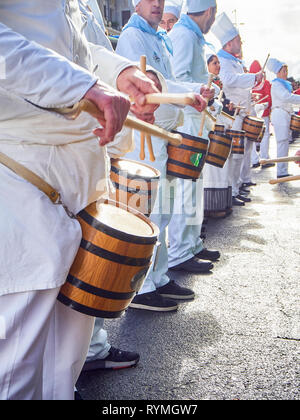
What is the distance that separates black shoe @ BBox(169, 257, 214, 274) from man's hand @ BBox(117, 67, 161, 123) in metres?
2.60

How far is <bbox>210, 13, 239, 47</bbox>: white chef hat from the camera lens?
7.02m

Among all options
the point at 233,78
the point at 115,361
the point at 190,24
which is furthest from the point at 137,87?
the point at 233,78

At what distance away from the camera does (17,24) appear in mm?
1351

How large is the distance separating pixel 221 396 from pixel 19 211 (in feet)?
4.88

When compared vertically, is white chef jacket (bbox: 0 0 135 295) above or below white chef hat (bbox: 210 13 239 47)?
below

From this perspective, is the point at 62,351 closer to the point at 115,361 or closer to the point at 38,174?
the point at 38,174

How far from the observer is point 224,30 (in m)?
7.08

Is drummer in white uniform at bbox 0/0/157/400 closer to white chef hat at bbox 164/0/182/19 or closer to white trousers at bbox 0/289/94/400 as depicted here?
white trousers at bbox 0/289/94/400

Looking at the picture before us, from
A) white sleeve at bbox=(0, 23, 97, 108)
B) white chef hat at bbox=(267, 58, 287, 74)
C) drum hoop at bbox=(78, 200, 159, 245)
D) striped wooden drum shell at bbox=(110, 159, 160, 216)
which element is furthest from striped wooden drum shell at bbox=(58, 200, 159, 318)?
white chef hat at bbox=(267, 58, 287, 74)

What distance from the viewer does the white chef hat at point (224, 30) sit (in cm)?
702

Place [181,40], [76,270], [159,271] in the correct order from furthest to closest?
[181,40]
[159,271]
[76,270]

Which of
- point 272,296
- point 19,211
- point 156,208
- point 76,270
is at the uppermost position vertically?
point 19,211
